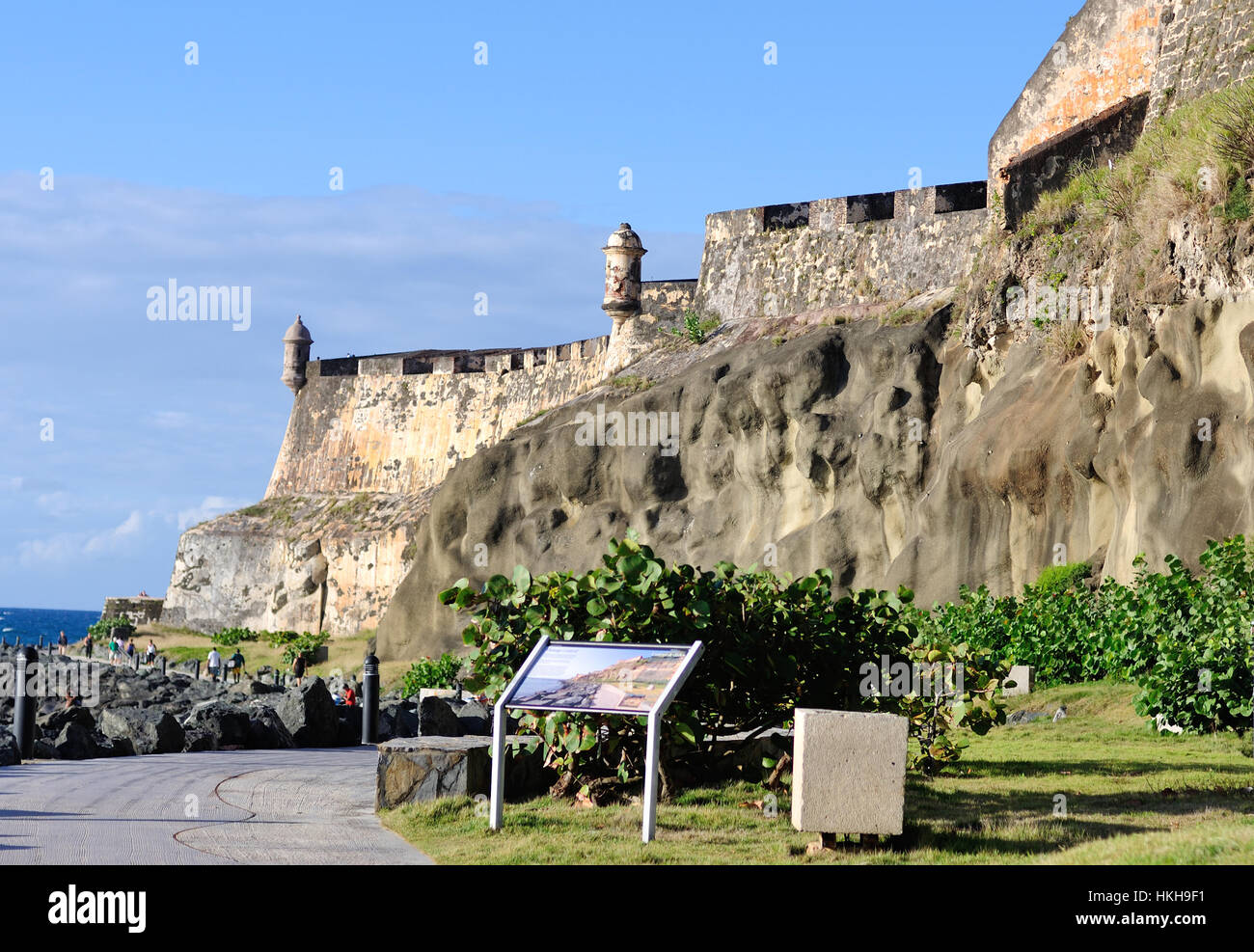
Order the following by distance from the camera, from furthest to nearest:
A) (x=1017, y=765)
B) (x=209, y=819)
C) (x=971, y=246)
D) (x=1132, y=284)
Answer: (x=971, y=246), (x=1132, y=284), (x=1017, y=765), (x=209, y=819)

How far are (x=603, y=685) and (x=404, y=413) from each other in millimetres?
47323

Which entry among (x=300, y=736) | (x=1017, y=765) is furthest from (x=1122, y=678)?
(x=300, y=736)

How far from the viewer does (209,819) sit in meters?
9.30

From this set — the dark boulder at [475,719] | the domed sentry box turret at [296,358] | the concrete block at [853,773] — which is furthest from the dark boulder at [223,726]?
the domed sentry box turret at [296,358]

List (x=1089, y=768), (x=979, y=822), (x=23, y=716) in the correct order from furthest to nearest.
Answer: (x=23, y=716)
(x=1089, y=768)
(x=979, y=822)

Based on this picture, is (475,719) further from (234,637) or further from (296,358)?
(296,358)

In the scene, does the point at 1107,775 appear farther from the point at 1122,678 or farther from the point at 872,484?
the point at 872,484

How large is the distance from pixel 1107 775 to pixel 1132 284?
11.7m

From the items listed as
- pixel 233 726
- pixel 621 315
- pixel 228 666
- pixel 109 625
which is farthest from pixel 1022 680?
pixel 109 625

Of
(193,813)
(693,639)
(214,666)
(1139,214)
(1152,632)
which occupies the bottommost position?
(214,666)

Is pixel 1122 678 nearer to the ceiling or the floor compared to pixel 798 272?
nearer to the floor

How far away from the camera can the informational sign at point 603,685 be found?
326 inches

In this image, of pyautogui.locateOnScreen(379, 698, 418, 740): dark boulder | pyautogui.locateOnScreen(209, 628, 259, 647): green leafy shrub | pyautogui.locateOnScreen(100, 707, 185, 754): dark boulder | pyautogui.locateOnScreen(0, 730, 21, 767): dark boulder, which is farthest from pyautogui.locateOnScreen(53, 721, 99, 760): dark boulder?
pyautogui.locateOnScreen(209, 628, 259, 647): green leafy shrub

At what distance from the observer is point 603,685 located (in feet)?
28.1
